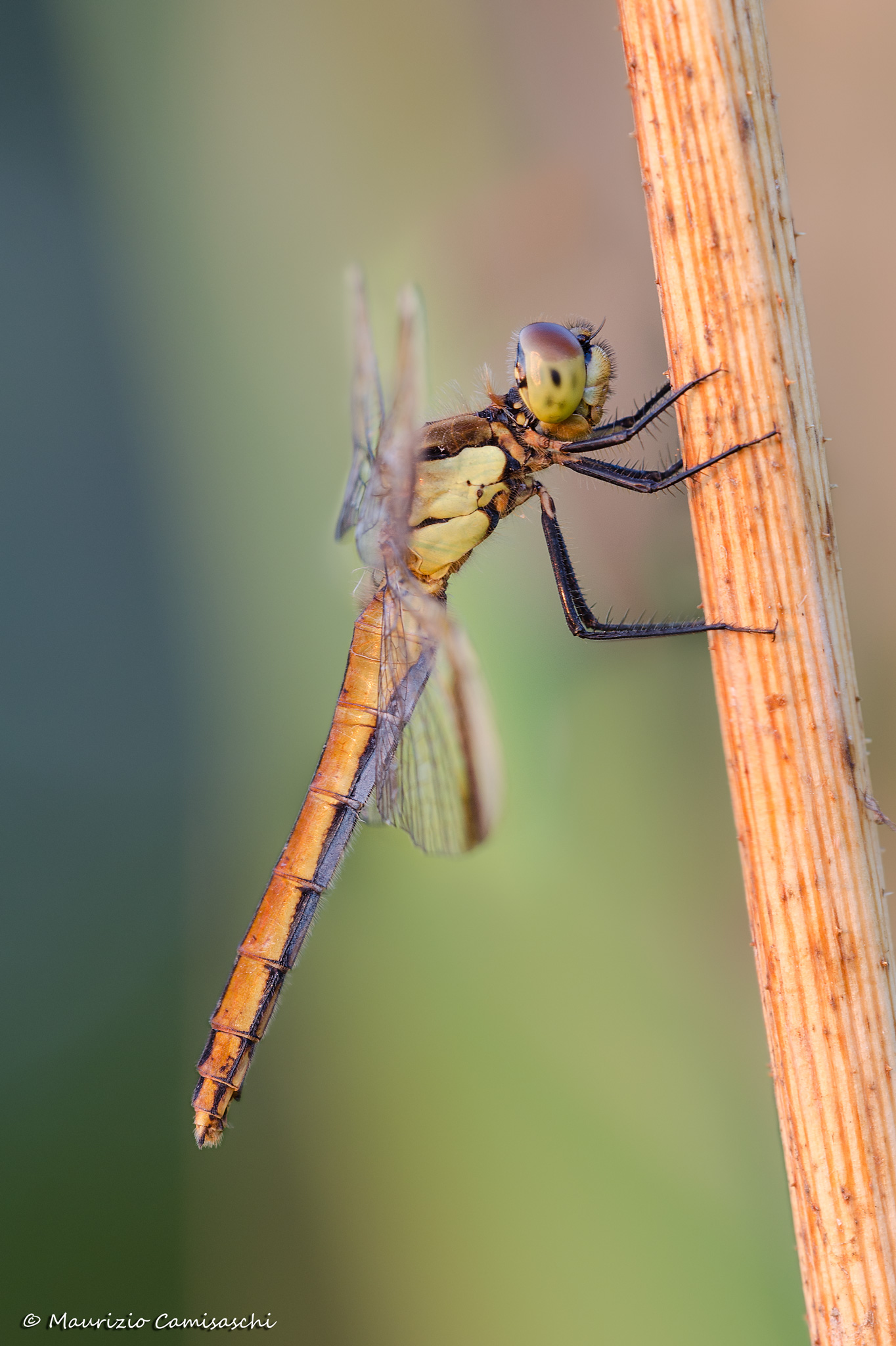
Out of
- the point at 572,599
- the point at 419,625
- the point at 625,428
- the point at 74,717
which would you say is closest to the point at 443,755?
the point at 419,625

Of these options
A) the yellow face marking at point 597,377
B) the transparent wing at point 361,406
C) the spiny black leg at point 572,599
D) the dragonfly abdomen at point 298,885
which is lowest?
the dragonfly abdomen at point 298,885

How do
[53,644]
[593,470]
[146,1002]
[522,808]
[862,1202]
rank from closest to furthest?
[862,1202], [593,470], [522,808], [146,1002], [53,644]

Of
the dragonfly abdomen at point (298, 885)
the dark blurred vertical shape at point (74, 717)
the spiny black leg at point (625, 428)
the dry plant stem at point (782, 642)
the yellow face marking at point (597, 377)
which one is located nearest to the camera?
the dry plant stem at point (782, 642)

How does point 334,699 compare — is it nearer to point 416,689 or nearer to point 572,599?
point 416,689

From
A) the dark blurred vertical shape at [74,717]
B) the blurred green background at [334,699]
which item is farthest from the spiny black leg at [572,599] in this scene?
the dark blurred vertical shape at [74,717]

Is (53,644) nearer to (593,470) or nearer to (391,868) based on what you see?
(391,868)

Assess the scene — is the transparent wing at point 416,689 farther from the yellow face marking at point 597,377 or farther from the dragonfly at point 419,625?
the yellow face marking at point 597,377

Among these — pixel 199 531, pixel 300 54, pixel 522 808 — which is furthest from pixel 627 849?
pixel 300 54
